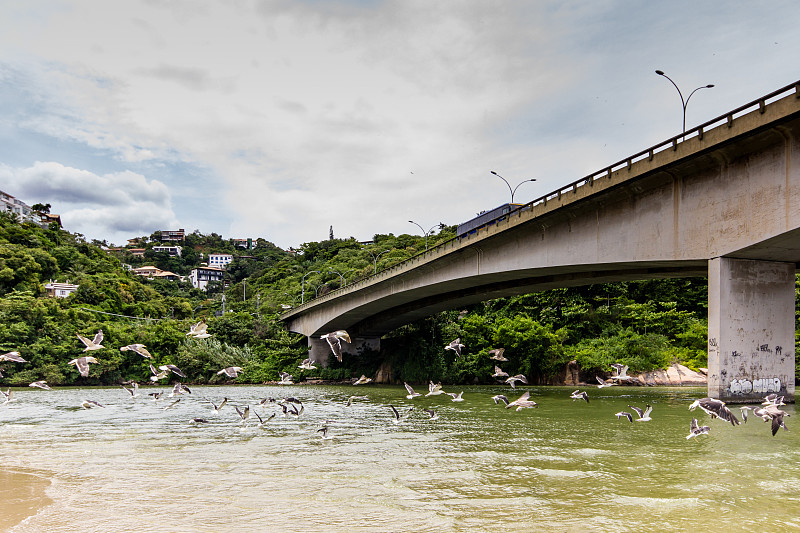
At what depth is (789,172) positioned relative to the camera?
19453 mm

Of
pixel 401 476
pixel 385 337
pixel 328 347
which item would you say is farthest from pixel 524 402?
pixel 385 337

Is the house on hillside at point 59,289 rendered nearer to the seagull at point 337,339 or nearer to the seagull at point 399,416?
the seagull at point 399,416

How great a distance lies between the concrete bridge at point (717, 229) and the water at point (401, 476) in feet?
8.24

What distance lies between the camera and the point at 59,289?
69.6 metres

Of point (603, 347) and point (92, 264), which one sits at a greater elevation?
point (92, 264)

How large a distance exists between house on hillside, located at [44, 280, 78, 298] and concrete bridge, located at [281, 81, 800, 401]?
185 ft

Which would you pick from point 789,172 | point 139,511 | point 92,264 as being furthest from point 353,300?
point 92,264

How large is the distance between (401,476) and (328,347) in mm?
45913

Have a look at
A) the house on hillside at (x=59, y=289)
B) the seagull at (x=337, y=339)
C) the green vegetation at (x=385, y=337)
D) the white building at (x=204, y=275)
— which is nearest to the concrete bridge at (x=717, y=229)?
the seagull at (x=337, y=339)

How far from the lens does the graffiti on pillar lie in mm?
22406

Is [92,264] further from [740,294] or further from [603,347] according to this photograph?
[740,294]

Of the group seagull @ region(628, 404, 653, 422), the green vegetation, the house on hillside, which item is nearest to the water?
seagull @ region(628, 404, 653, 422)

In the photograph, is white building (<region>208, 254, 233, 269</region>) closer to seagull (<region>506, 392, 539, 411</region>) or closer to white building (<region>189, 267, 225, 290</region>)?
white building (<region>189, 267, 225, 290</region>)

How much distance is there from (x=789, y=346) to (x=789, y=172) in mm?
7799
